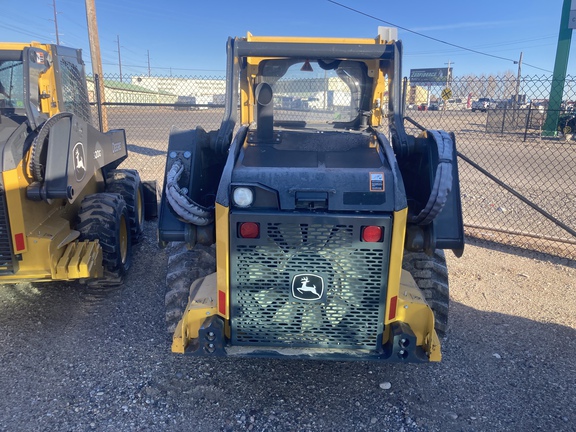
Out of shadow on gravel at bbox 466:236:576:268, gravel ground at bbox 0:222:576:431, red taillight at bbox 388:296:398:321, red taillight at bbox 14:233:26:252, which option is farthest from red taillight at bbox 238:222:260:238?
shadow on gravel at bbox 466:236:576:268

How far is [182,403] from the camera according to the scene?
3322 mm

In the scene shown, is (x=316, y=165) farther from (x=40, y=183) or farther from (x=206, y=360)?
(x=40, y=183)

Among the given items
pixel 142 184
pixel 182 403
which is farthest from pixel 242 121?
pixel 142 184

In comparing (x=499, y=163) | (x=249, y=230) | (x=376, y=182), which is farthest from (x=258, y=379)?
(x=499, y=163)

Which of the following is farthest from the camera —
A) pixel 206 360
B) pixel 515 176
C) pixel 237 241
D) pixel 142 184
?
pixel 515 176

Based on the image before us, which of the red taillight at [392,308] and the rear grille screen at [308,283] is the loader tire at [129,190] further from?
the red taillight at [392,308]

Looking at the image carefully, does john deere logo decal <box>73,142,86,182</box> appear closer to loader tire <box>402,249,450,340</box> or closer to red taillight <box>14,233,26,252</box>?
red taillight <box>14,233,26,252</box>

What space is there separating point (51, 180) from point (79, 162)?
0.55 m

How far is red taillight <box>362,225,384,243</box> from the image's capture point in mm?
2924

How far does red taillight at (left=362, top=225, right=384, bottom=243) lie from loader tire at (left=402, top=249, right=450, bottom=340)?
1.14 meters

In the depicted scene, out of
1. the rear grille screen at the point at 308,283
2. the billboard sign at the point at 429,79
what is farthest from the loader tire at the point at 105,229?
the billboard sign at the point at 429,79

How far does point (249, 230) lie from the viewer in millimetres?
2951

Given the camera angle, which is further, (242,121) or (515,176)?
(515,176)

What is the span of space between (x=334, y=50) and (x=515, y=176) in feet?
31.6
